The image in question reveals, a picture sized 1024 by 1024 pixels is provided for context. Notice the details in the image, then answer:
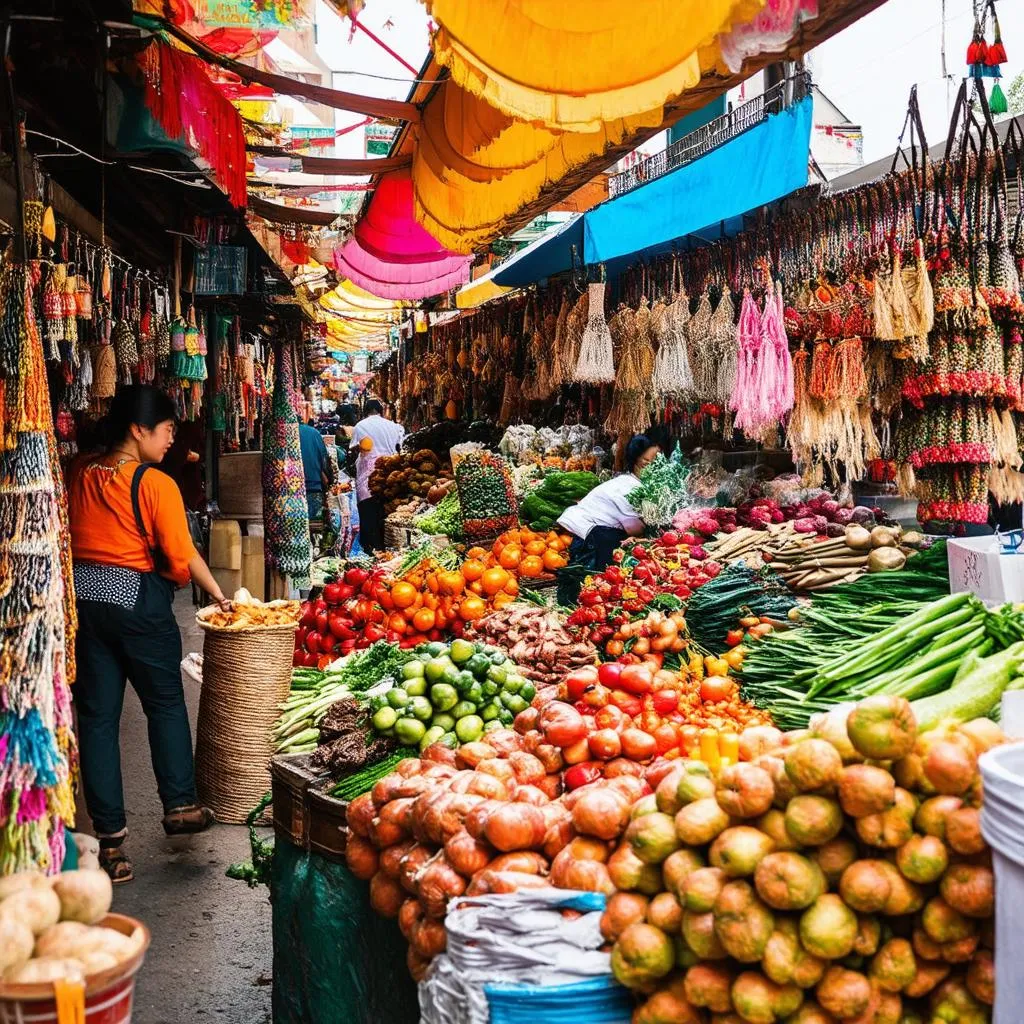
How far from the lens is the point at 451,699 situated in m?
3.53

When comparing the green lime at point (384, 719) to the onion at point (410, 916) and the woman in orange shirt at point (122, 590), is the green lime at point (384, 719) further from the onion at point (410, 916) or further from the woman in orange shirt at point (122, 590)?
the woman in orange shirt at point (122, 590)

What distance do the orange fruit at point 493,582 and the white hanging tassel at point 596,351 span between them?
249 centimetres

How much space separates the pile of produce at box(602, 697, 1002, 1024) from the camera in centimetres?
185

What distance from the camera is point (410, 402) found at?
17.0 meters

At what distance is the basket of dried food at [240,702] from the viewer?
5410 mm

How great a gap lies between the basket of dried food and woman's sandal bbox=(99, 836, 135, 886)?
0.79 metres

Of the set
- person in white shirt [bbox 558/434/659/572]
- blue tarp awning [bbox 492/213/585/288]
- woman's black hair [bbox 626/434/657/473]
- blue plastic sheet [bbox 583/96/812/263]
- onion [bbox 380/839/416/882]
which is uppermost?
blue tarp awning [bbox 492/213/585/288]

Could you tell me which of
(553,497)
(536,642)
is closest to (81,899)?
(536,642)

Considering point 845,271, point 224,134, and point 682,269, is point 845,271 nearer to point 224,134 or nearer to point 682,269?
point 682,269

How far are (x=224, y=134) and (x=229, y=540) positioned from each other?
4.74 metres

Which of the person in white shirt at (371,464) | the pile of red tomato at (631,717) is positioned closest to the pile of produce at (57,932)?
the pile of red tomato at (631,717)

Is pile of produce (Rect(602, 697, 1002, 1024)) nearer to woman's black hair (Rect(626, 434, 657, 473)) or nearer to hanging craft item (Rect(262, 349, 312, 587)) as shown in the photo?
woman's black hair (Rect(626, 434, 657, 473))

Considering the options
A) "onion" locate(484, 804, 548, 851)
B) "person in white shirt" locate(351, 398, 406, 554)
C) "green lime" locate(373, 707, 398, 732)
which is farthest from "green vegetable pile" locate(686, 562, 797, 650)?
"person in white shirt" locate(351, 398, 406, 554)

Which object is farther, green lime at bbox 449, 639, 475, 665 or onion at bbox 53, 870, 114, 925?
green lime at bbox 449, 639, 475, 665
